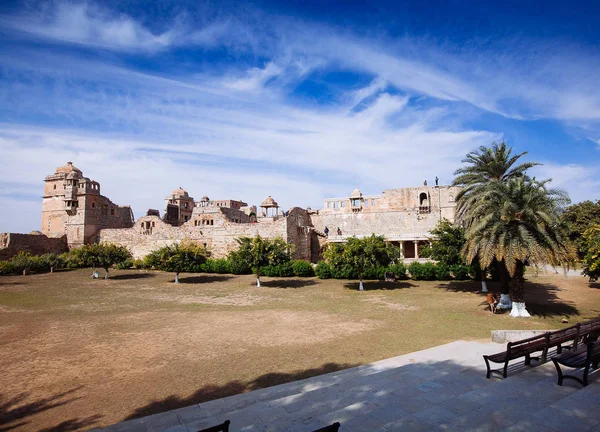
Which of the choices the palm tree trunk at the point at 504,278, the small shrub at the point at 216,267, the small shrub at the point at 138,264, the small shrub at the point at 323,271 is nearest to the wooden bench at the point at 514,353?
the palm tree trunk at the point at 504,278

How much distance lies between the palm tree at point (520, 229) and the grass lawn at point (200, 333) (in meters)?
2.30

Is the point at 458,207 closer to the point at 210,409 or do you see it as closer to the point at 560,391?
the point at 560,391

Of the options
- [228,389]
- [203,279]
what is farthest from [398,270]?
[228,389]

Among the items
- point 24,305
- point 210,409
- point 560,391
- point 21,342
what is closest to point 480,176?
point 560,391

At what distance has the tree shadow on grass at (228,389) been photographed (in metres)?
6.96

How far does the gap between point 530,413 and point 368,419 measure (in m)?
2.33

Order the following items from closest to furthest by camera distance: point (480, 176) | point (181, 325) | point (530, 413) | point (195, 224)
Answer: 1. point (530, 413)
2. point (181, 325)
3. point (480, 176)
4. point (195, 224)

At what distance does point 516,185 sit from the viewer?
1470cm

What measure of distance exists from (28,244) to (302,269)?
30.3m

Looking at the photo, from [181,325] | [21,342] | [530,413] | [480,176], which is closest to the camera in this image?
[530,413]

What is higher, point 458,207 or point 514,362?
point 458,207

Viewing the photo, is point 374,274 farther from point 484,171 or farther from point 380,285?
point 484,171

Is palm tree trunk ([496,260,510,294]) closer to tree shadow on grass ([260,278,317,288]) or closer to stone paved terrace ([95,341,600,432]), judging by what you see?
stone paved terrace ([95,341,600,432])

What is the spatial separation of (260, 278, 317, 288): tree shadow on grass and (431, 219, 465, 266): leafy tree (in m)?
8.81
